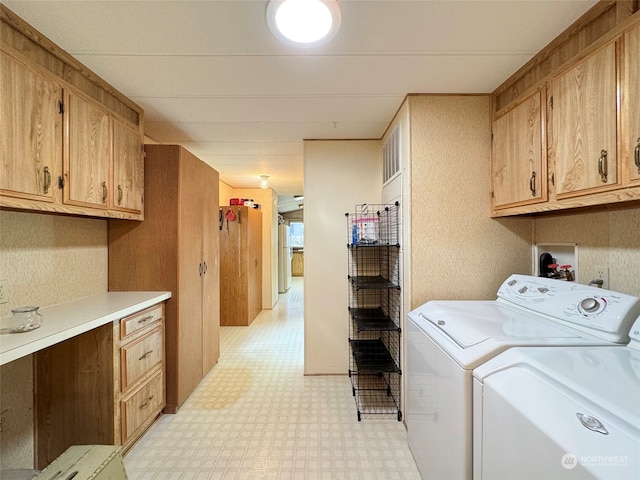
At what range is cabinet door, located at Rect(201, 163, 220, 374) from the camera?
2.64 metres

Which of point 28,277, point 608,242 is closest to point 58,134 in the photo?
point 28,277

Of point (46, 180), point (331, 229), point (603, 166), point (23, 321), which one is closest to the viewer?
point (603, 166)

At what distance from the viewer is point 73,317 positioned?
58.3 inches

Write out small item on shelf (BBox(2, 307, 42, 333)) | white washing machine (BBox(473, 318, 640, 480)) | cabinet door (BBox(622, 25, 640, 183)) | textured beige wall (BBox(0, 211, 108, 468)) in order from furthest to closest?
textured beige wall (BBox(0, 211, 108, 468)) → small item on shelf (BBox(2, 307, 42, 333)) → cabinet door (BBox(622, 25, 640, 183)) → white washing machine (BBox(473, 318, 640, 480))

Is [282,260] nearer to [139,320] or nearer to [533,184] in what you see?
[139,320]

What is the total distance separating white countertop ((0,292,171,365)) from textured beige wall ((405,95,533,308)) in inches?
71.0

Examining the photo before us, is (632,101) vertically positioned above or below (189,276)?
above

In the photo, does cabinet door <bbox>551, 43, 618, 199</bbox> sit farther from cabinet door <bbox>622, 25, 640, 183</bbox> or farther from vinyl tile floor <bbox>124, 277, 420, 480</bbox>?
vinyl tile floor <bbox>124, 277, 420, 480</bbox>

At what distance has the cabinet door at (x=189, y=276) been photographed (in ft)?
7.16

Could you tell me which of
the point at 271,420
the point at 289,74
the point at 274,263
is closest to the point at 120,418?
the point at 271,420

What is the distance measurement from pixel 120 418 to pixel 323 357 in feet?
5.38

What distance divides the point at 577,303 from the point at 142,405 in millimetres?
2504

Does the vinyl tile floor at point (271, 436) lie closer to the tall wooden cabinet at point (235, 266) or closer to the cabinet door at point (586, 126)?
the tall wooden cabinet at point (235, 266)

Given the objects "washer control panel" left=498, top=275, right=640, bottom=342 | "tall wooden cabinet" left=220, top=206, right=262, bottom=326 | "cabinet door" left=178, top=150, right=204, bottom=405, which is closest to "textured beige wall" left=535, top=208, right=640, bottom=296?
"washer control panel" left=498, top=275, right=640, bottom=342
